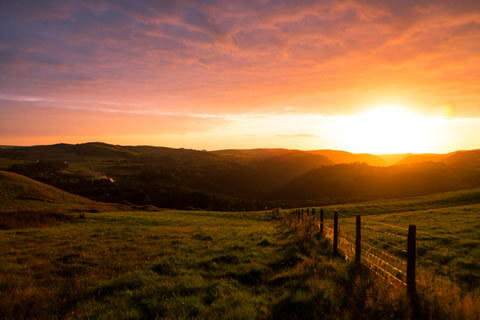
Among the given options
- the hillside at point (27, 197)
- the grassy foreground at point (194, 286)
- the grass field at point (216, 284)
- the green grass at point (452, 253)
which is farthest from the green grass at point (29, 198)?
the green grass at point (452, 253)

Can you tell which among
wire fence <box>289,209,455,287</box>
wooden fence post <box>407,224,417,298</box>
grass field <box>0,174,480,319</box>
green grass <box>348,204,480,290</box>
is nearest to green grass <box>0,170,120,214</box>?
grass field <box>0,174,480,319</box>

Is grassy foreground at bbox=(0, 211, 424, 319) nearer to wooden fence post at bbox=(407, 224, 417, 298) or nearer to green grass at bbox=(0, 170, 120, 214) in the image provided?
wooden fence post at bbox=(407, 224, 417, 298)

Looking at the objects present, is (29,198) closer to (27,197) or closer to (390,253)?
(27,197)

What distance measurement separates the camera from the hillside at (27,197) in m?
42.3

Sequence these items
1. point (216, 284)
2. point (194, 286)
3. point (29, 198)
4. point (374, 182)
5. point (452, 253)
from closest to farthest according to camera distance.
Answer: point (194, 286)
point (216, 284)
point (452, 253)
point (29, 198)
point (374, 182)

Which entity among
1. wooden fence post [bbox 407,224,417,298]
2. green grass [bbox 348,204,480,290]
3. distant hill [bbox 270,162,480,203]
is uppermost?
wooden fence post [bbox 407,224,417,298]

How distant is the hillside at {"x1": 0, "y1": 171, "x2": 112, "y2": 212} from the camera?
4234 centimetres

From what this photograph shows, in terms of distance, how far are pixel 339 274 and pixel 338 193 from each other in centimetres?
13762

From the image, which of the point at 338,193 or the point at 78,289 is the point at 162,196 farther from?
the point at 78,289

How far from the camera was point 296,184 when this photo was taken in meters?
172

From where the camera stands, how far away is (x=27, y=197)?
48.5m

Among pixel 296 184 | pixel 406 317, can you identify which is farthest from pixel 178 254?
pixel 296 184

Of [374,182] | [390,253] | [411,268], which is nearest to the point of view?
[411,268]

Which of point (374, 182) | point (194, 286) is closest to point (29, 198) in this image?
point (194, 286)
